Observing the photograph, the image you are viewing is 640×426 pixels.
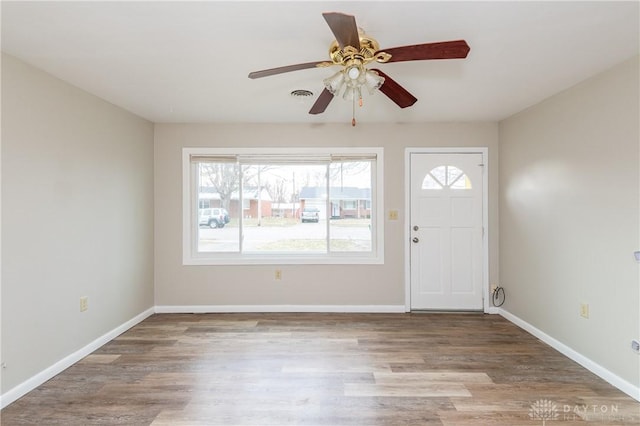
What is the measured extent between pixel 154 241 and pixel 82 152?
146 cm

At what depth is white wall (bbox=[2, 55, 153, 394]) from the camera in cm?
228

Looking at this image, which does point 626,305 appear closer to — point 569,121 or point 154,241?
point 569,121

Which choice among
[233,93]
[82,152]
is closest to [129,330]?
[82,152]

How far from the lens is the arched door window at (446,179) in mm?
4109

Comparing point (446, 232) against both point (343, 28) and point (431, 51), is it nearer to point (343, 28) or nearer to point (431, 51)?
point (431, 51)

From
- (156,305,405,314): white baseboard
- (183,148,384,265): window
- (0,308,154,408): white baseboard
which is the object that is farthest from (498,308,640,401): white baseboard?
(0,308,154,408): white baseboard

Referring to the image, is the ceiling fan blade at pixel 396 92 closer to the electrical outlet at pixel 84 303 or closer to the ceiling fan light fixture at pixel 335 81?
the ceiling fan light fixture at pixel 335 81

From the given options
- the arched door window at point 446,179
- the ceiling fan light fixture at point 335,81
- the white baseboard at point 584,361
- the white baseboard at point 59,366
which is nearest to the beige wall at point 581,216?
the white baseboard at point 584,361

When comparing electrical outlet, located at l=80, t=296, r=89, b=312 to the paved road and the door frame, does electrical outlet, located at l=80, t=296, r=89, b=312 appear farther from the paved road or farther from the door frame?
the door frame

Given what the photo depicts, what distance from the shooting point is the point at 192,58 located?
7.68 ft

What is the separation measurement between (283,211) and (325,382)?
2251 mm

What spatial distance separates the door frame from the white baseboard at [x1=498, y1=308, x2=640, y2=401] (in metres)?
0.51

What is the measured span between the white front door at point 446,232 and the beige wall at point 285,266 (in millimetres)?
161

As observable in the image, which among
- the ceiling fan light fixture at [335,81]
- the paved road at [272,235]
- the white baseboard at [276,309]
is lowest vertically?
the white baseboard at [276,309]
